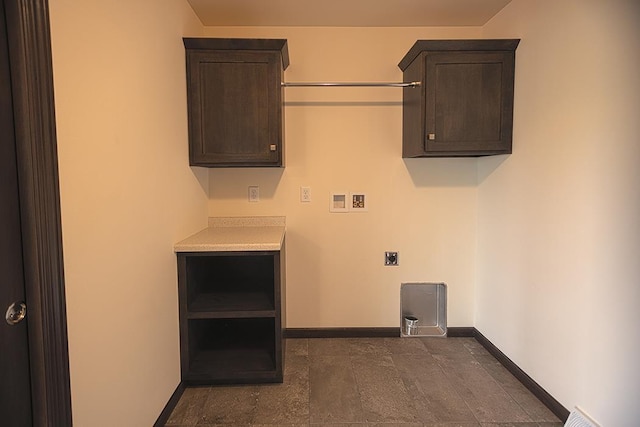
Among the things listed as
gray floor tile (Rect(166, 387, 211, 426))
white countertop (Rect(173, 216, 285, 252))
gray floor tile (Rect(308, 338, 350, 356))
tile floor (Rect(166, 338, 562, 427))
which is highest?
white countertop (Rect(173, 216, 285, 252))

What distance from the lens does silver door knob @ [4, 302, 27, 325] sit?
97 cm

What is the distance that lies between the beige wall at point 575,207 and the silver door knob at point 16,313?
2.19 m

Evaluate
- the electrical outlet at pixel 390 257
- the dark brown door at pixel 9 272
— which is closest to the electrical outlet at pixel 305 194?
the electrical outlet at pixel 390 257

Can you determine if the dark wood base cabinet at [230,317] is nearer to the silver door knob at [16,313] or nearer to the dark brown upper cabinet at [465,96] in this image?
the silver door knob at [16,313]

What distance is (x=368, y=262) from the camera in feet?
9.30

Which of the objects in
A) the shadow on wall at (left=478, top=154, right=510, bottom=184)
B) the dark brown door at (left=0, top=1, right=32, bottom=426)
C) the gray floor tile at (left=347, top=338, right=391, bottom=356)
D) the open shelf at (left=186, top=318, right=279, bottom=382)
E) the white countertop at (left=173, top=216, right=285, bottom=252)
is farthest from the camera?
the gray floor tile at (left=347, top=338, right=391, bottom=356)

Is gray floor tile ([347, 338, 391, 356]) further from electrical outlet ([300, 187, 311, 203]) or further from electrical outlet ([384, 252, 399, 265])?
electrical outlet ([300, 187, 311, 203])

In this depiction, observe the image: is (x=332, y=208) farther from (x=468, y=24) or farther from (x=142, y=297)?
(x=468, y=24)

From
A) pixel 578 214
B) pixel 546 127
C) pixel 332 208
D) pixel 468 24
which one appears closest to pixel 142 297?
pixel 332 208

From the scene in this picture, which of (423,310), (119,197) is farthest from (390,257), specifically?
(119,197)

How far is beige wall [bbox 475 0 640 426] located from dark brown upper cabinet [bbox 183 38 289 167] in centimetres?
155

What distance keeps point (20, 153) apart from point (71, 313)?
52 centimetres

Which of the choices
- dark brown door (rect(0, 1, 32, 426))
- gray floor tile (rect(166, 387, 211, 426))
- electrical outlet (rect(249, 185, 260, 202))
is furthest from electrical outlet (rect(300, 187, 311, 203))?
dark brown door (rect(0, 1, 32, 426))

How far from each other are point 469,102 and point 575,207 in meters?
0.94
